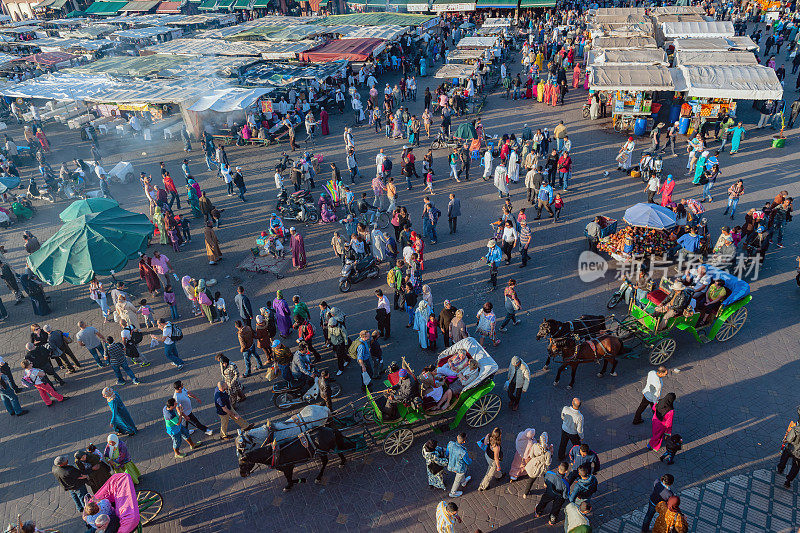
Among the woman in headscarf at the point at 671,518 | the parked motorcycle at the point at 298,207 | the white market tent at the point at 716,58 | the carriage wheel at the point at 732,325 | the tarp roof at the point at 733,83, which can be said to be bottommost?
the carriage wheel at the point at 732,325

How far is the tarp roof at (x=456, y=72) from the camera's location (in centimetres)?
2550

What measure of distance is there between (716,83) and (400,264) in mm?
15812

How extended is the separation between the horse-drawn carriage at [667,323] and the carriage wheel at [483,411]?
3.05 meters

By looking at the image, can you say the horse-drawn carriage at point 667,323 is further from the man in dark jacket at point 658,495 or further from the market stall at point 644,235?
the man in dark jacket at point 658,495

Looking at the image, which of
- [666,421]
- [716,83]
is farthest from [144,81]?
[666,421]

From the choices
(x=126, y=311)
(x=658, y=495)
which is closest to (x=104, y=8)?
(x=126, y=311)

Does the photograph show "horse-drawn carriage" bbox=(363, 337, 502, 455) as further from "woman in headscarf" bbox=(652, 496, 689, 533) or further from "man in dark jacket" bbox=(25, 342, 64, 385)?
"man in dark jacket" bbox=(25, 342, 64, 385)

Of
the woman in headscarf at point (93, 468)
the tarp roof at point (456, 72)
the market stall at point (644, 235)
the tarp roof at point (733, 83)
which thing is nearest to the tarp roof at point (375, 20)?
the tarp roof at point (456, 72)

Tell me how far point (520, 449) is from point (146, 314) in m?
9.55

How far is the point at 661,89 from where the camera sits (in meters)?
20.4

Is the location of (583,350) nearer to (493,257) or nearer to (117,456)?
(493,257)

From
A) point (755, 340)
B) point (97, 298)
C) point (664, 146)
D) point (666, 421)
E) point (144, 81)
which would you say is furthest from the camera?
point (144, 81)

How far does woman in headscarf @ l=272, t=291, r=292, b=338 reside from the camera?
11.5m

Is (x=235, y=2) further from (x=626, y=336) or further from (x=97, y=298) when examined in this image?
(x=626, y=336)
